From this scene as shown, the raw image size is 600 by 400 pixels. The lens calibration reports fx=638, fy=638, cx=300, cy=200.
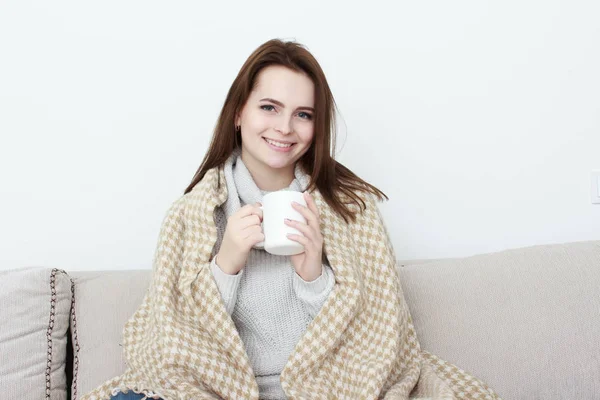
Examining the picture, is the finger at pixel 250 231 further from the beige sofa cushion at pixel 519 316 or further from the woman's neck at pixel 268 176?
the beige sofa cushion at pixel 519 316

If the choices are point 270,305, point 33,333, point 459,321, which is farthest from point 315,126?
point 33,333

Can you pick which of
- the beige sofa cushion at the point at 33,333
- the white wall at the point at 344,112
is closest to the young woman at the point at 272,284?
the beige sofa cushion at the point at 33,333

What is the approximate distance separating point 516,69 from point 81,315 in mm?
1344

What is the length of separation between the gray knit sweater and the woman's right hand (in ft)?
0.12

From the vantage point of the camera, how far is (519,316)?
1433 millimetres

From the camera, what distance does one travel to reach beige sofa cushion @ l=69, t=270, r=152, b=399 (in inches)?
55.6

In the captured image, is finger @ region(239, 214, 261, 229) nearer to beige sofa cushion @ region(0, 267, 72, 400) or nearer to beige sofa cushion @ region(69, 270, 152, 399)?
beige sofa cushion @ region(69, 270, 152, 399)

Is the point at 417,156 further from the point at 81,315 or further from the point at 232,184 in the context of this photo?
the point at 81,315

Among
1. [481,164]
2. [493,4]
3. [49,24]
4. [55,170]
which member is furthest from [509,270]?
[49,24]

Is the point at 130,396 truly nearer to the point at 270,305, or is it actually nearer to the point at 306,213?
the point at 270,305

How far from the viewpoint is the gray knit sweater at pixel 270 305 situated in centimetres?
129

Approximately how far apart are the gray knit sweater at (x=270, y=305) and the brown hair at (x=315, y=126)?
175mm

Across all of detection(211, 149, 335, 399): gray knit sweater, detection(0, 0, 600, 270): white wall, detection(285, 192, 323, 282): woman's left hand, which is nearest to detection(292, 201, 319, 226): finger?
detection(285, 192, 323, 282): woman's left hand

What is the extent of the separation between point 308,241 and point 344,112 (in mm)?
703
